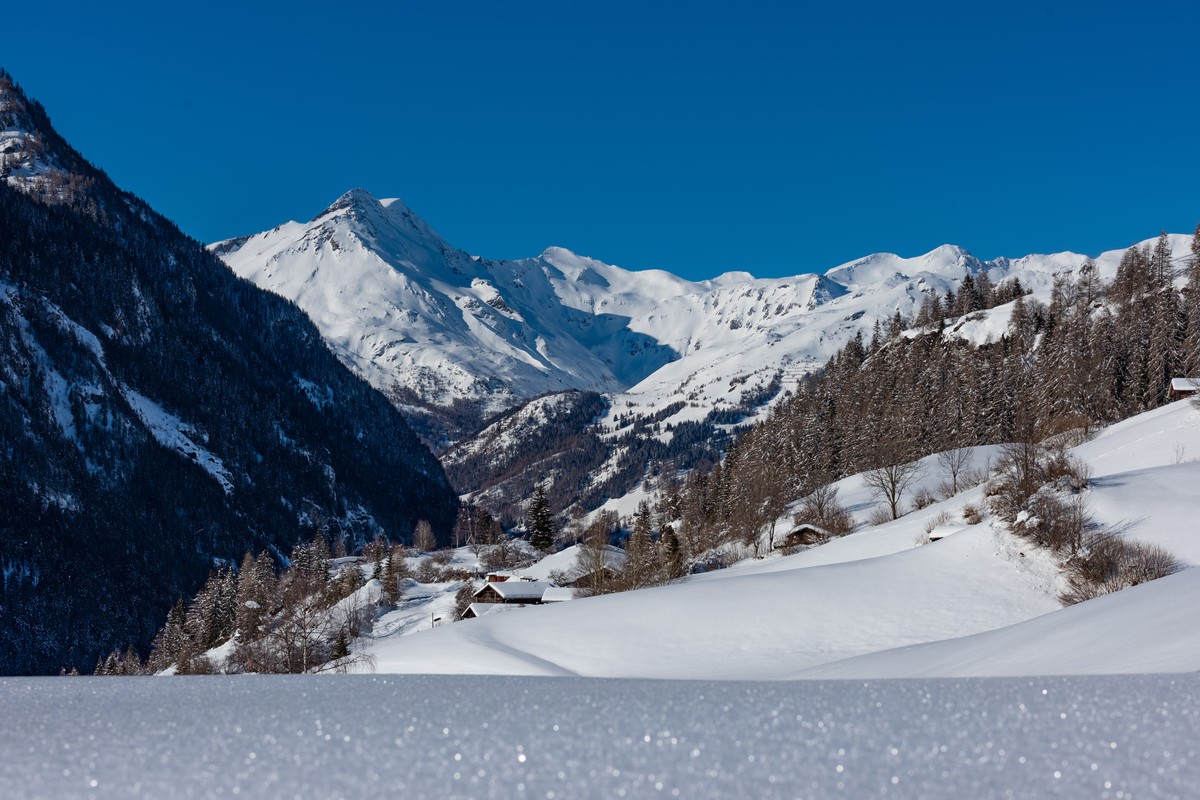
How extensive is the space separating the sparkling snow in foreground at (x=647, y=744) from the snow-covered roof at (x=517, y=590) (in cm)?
6751

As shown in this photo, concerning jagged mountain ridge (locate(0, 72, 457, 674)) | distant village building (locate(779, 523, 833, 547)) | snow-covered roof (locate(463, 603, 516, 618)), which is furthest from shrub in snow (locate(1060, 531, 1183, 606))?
jagged mountain ridge (locate(0, 72, 457, 674))

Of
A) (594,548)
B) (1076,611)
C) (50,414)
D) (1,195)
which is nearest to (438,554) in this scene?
(594,548)

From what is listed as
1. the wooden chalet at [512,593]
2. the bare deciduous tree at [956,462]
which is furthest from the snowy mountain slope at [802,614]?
the wooden chalet at [512,593]

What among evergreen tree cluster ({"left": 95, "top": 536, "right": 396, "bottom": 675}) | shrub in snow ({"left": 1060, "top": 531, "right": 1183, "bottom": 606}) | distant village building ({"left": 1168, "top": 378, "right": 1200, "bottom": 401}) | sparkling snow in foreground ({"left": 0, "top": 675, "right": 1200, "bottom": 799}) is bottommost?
evergreen tree cluster ({"left": 95, "top": 536, "right": 396, "bottom": 675})

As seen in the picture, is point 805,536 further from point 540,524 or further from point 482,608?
point 540,524

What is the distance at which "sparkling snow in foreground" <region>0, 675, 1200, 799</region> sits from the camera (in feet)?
6.58

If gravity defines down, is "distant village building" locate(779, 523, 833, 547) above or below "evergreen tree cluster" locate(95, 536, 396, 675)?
above

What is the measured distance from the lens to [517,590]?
68875 millimetres

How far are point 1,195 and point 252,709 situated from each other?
250 m

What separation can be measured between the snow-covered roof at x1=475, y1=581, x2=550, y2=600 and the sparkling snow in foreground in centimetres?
6751

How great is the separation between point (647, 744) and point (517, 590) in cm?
6896

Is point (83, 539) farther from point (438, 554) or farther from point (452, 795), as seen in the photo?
point (452, 795)

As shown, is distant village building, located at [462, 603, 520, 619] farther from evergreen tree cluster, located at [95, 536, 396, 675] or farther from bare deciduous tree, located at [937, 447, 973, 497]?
bare deciduous tree, located at [937, 447, 973, 497]

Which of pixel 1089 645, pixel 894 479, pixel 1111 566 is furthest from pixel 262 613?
pixel 1089 645
